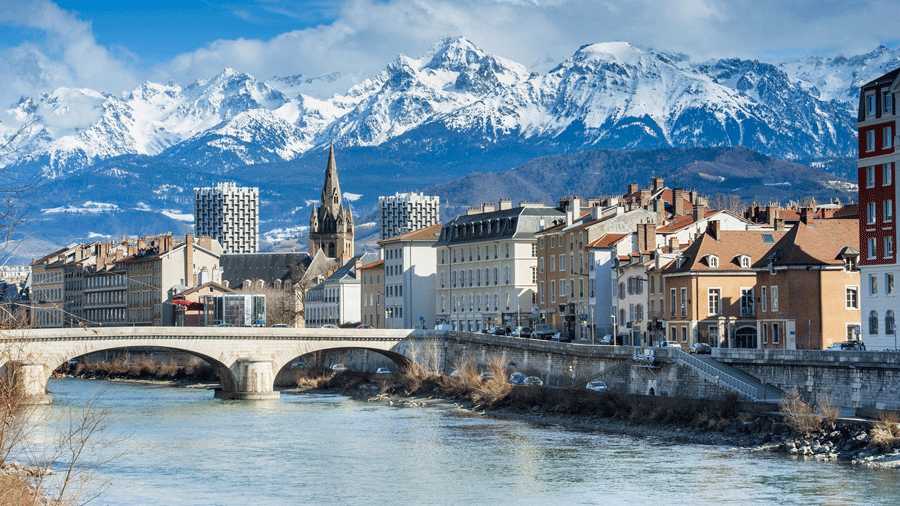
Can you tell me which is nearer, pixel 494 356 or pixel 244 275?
pixel 494 356

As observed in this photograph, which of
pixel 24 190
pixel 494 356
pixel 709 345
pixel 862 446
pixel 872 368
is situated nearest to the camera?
pixel 24 190

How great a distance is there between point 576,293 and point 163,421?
36.7 metres

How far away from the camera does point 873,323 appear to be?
62.2 m

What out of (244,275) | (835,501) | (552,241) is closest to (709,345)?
(552,241)

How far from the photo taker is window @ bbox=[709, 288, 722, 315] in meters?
77.2

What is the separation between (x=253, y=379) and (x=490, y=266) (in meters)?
31.9

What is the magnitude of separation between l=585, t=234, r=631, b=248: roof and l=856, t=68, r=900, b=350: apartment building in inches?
1144

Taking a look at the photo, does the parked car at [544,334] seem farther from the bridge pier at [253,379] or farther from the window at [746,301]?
the window at [746,301]

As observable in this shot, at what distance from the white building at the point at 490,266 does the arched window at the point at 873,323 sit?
47862 mm

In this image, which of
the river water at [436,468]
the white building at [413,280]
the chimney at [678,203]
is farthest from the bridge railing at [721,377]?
the white building at [413,280]

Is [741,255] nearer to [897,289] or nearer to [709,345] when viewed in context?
[709,345]

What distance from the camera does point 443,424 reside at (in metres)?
67.8

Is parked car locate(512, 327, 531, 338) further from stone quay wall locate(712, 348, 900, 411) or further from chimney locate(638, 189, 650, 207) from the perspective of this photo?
stone quay wall locate(712, 348, 900, 411)

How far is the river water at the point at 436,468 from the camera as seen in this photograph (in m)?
42.6
